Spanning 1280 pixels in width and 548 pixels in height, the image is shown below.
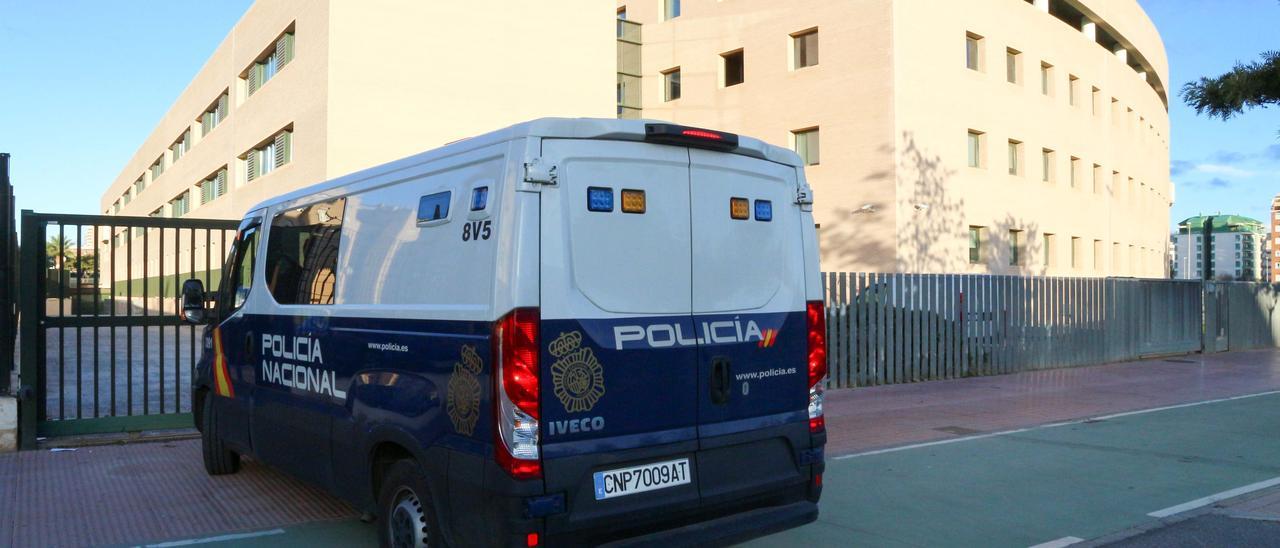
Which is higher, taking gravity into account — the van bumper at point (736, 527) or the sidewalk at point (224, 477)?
the van bumper at point (736, 527)

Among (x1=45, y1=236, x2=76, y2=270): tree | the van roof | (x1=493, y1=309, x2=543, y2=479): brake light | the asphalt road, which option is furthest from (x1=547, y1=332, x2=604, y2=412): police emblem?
(x1=45, y1=236, x2=76, y2=270): tree

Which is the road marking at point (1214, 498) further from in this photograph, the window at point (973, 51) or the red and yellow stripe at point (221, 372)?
the window at point (973, 51)

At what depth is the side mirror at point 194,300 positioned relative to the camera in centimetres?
720

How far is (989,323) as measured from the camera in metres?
16.8

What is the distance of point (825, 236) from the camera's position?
86.3ft

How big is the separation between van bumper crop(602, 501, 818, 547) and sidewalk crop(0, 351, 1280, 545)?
275cm

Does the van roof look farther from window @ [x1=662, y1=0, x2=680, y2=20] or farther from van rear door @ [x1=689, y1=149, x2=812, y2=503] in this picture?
window @ [x1=662, y1=0, x2=680, y2=20]

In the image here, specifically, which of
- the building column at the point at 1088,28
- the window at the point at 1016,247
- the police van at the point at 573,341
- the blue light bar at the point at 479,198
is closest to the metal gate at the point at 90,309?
the police van at the point at 573,341

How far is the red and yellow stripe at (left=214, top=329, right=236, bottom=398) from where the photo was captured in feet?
22.6

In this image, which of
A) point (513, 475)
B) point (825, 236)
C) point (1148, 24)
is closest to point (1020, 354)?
point (825, 236)

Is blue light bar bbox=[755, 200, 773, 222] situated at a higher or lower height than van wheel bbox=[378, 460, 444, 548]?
higher

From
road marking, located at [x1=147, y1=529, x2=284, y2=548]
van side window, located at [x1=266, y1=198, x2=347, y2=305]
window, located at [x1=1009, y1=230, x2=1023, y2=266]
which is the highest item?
window, located at [x1=1009, y1=230, x2=1023, y2=266]

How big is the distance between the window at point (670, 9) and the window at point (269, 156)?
1210 cm

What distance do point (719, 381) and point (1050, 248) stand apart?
2872cm
